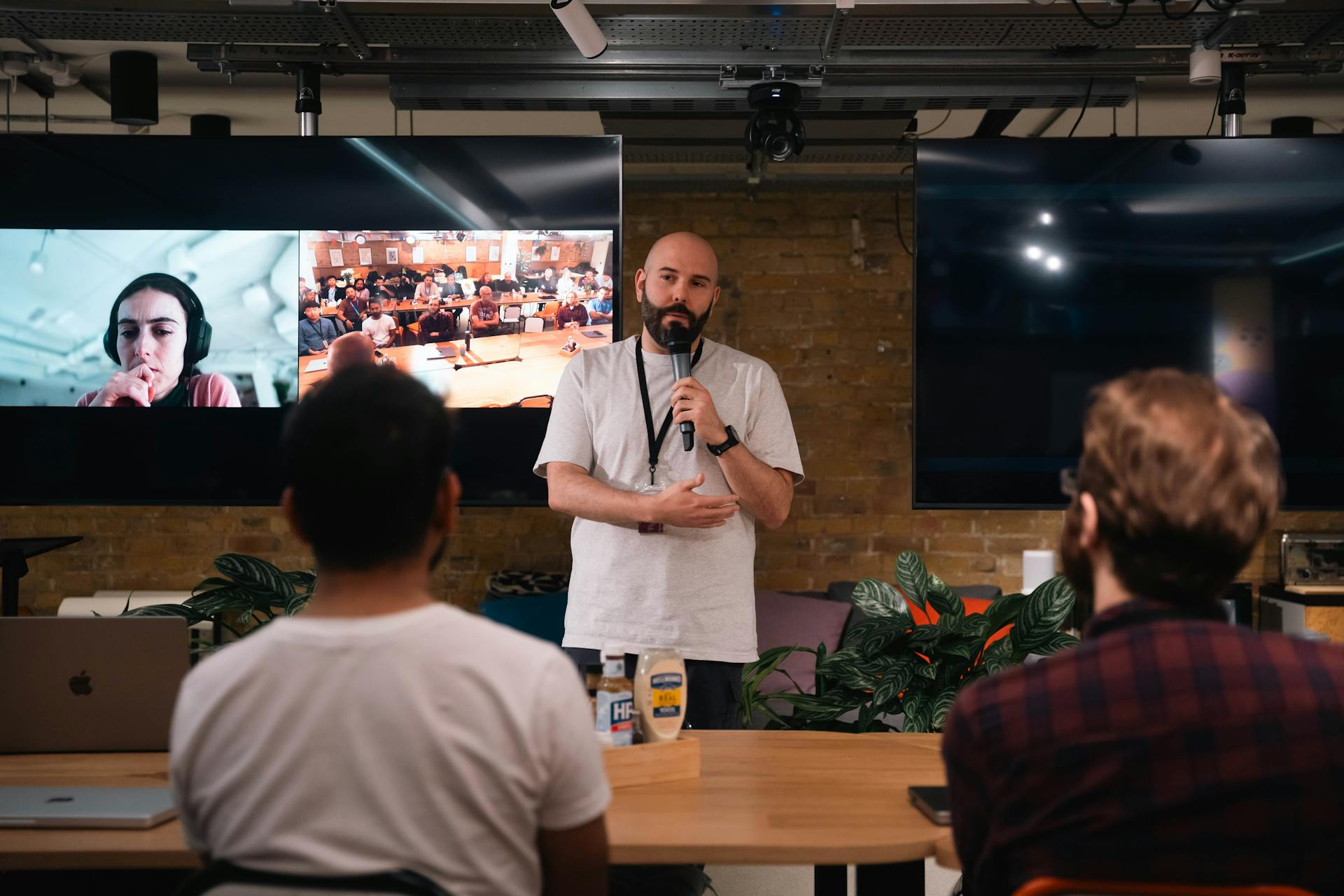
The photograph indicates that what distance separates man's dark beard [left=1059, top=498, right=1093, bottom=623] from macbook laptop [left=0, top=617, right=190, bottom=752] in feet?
4.45

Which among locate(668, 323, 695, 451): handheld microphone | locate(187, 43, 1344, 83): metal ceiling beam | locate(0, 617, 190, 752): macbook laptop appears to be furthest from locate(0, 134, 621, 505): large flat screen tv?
locate(0, 617, 190, 752): macbook laptop

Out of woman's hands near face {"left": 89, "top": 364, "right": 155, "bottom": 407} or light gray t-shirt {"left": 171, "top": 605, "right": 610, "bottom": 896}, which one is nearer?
light gray t-shirt {"left": 171, "top": 605, "right": 610, "bottom": 896}

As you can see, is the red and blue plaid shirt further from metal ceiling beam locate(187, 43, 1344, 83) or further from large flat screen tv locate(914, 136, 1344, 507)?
metal ceiling beam locate(187, 43, 1344, 83)

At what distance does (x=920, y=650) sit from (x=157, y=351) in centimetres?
242

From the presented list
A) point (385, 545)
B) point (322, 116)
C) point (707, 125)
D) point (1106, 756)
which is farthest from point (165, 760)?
point (322, 116)

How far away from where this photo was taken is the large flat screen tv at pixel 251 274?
3359 mm

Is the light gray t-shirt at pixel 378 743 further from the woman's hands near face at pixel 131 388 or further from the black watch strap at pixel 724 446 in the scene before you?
the woman's hands near face at pixel 131 388

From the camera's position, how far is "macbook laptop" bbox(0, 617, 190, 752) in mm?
1802

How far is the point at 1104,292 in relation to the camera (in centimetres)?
334

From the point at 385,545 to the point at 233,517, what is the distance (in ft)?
15.4

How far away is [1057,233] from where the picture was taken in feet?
11.0

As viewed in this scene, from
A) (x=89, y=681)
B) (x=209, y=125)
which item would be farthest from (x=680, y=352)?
(x=209, y=125)

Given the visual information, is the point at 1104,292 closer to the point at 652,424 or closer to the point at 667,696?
the point at 652,424

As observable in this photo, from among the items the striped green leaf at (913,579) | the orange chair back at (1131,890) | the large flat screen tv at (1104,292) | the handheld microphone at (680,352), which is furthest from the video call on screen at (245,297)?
the orange chair back at (1131,890)
